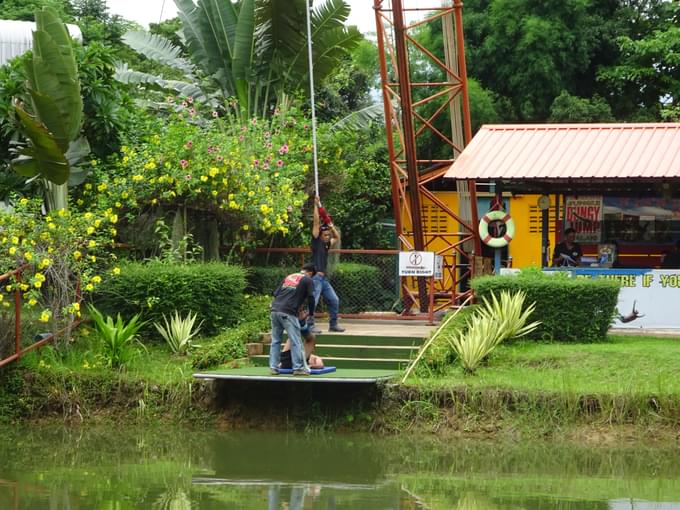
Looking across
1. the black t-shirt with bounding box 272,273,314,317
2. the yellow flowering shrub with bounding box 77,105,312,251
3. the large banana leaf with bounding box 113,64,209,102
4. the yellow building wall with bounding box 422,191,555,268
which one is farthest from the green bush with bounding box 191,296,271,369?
the large banana leaf with bounding box 113,64,209,102

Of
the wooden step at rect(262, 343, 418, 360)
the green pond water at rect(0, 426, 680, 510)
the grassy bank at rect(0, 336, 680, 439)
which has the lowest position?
the green pond water at rect(0, 426, 680, 510)

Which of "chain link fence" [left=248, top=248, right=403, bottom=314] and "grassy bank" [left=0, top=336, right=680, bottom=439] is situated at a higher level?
"chain link fence" [left=248, top=248, right=403, bottom=314]

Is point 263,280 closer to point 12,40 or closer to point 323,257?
point 323,257

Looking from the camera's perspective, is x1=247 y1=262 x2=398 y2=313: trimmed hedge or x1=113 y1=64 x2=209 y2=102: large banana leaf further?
x1=113 y1=64 x2=209 y2=102: large banana leaf

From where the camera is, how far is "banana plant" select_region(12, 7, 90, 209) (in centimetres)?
1641

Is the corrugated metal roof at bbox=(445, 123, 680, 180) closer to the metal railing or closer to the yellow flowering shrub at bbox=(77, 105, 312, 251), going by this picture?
the yellow flowering shrub at bbox=(77, 105, 312, 251)

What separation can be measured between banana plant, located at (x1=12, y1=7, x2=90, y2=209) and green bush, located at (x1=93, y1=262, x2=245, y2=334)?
1.86 metres

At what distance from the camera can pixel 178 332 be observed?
55.3 feet

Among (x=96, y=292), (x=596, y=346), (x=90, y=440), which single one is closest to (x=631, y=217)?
(x=596, y=346)

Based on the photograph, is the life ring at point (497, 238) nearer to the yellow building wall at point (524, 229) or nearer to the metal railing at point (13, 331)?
the yellow building wall at point (524, 229)


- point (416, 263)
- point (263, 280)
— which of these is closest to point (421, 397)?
point (416, 263)

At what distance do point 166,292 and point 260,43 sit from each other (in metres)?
9.07

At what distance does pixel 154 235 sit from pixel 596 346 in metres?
7.57

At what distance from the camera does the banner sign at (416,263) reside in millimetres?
19078
